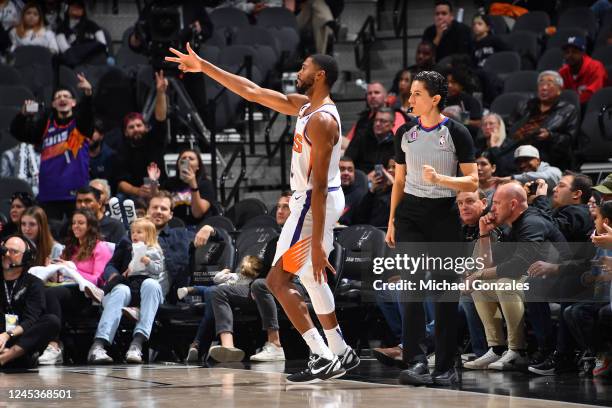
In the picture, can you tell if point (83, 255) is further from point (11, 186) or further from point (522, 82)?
point (522, 82)

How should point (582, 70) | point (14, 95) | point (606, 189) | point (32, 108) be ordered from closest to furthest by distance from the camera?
1. point (606, 189)
2. point (32, 108)
3. point (582, 70)
4. point (14, 95)

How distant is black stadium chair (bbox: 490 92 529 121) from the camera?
12133 millimetres

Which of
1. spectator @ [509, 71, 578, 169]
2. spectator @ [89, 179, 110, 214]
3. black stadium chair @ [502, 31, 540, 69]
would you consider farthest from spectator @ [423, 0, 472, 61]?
spectator @ [89, 179, 110, 214]

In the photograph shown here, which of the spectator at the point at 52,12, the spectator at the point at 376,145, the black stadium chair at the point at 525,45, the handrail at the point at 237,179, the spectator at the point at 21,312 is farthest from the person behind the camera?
the spectator at the point at 52,12

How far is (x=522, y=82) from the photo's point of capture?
12523mm

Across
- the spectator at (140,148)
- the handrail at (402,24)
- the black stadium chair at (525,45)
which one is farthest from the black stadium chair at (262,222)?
the black stadium chair at (525,45)

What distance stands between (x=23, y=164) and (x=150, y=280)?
11.4 ft

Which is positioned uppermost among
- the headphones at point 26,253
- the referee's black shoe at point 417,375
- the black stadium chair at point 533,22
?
the black stadium chair at point 533,22

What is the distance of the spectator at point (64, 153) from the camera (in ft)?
36.7

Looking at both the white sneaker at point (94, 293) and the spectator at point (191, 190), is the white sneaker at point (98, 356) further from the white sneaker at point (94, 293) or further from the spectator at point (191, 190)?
the spectator at point (191, 190)

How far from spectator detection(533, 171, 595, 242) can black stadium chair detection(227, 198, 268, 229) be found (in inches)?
121

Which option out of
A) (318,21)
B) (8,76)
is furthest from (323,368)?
(318,21)

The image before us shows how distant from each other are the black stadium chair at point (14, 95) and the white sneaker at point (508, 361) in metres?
7.33

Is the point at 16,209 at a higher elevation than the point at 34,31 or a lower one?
lower
